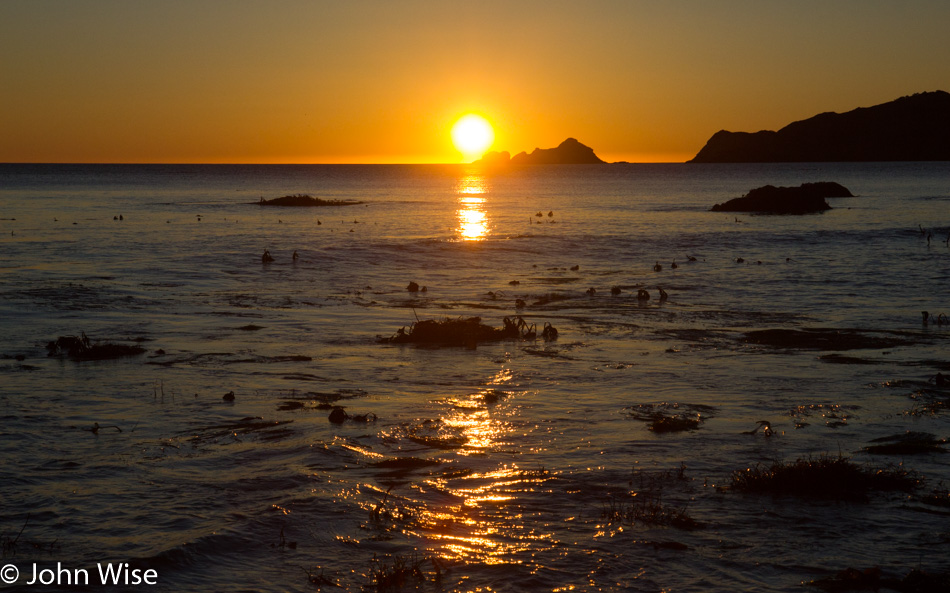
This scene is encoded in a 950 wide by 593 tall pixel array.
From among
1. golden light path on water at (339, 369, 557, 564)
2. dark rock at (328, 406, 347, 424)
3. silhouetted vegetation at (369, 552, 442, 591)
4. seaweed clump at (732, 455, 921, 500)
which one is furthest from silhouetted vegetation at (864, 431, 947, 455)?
dark rock at (328, 406, 347, 424)

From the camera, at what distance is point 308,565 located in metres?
6.85

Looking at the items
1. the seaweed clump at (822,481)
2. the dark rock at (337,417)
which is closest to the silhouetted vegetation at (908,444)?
the seaweed clump at (822,481)

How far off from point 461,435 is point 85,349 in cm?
813

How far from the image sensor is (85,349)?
14641 mm

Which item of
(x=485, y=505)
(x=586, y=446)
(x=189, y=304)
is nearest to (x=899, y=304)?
(x=586, y=446)

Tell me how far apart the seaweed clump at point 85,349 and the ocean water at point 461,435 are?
36 cm

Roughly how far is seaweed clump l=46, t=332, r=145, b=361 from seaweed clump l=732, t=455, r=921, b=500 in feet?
36.7

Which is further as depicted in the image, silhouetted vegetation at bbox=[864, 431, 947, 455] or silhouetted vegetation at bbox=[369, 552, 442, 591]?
silhouetted vegetation at bbox=[864, 431, 947, 455]

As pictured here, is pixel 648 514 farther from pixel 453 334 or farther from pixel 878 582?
pixel 453 334

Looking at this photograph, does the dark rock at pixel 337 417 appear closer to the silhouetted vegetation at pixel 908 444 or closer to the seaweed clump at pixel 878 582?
the seaweed clump at pixel 878 582

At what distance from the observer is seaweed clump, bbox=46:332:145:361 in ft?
47.9

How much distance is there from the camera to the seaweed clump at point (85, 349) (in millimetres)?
14593

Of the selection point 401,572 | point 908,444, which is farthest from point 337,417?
point 908,444

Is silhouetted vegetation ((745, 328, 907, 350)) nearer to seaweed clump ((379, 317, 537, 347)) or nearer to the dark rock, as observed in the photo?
seaweed clump ((379, 317, 537, 347))
